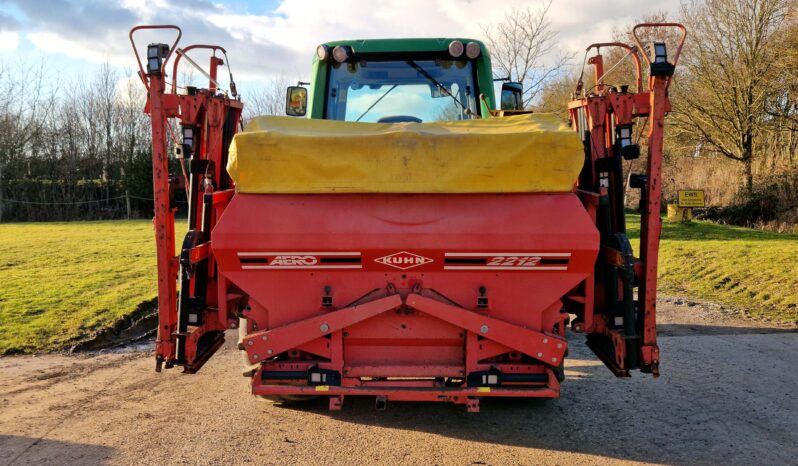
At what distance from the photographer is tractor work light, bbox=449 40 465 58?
5.29 m

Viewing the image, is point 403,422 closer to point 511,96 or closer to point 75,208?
point 511,96

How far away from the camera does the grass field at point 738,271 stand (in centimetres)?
869

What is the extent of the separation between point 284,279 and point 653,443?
8.74 feet

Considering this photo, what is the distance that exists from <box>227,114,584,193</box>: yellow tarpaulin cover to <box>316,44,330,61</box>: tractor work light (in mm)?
1971

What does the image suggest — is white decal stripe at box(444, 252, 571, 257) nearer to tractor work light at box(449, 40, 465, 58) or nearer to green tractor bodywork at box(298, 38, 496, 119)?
green tractor bodywork at box(298, 38, 496, 119)

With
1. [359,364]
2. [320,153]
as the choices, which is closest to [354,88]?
[320,153]

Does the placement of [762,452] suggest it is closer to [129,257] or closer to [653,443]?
[653,443]

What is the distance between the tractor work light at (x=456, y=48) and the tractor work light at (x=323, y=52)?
1.12 m

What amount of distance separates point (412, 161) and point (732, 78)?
18.2 meters

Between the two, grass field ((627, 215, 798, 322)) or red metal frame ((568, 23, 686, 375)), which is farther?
grass field ((627, 215, 798, 322))

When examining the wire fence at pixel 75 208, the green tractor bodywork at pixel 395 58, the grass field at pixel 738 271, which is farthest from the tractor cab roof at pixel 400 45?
the wire fence at pixel 75 208

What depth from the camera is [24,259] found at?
12.6m

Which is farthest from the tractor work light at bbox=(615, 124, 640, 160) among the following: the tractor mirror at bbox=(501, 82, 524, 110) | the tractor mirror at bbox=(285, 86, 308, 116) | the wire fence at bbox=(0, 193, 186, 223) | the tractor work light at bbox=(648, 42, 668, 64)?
the wire fence at bbox=(0, 193, 186, 223)

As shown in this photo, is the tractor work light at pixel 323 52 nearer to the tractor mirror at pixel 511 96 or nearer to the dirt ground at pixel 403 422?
the tractor mirror at pixel 511 96
